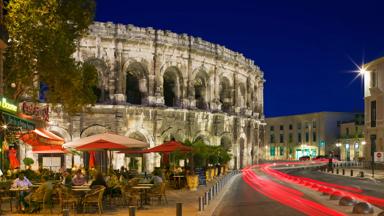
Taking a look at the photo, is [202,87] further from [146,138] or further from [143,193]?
[143,193]

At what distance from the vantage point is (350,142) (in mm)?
83688

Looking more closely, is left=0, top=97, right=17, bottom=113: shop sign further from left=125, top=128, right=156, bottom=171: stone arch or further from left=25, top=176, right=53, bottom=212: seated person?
left=125, top=128, right=156, bottom=171: stone arch

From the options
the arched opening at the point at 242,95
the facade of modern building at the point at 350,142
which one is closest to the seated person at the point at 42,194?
the arched opening at the point at 242,95

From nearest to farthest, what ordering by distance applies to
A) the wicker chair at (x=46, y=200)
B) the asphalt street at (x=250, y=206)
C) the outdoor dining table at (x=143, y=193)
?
1. the wicker chair at (x=46, y=200)
2. the asphalt street at (x=250, y=206)
3. the outdoor dining table at (x=143, y=193)

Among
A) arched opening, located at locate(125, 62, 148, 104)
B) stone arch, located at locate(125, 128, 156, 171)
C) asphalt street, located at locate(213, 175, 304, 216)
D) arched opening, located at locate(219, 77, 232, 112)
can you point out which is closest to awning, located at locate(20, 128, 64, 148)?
asphalt street, located at locate(213, 175, 304, 216)

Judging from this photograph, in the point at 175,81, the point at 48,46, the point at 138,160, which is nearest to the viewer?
the point at 48,46

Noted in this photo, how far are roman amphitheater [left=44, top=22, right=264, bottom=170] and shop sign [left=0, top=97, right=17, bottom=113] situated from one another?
19.3 metres

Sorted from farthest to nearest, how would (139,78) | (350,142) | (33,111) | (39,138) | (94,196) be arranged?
(350,142), (139,78), (33,111), (39,138), (94,196)

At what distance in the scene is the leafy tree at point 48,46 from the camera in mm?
19219

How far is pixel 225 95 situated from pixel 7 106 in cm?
3535

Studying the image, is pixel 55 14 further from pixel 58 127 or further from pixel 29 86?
pixel 58 127

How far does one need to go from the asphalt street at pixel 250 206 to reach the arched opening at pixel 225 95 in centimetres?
2887

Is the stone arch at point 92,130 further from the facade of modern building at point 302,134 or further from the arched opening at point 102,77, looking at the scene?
the facade of modern building at point 302,134

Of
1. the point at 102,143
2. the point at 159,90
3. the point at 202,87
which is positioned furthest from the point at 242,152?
the point at 102,143
